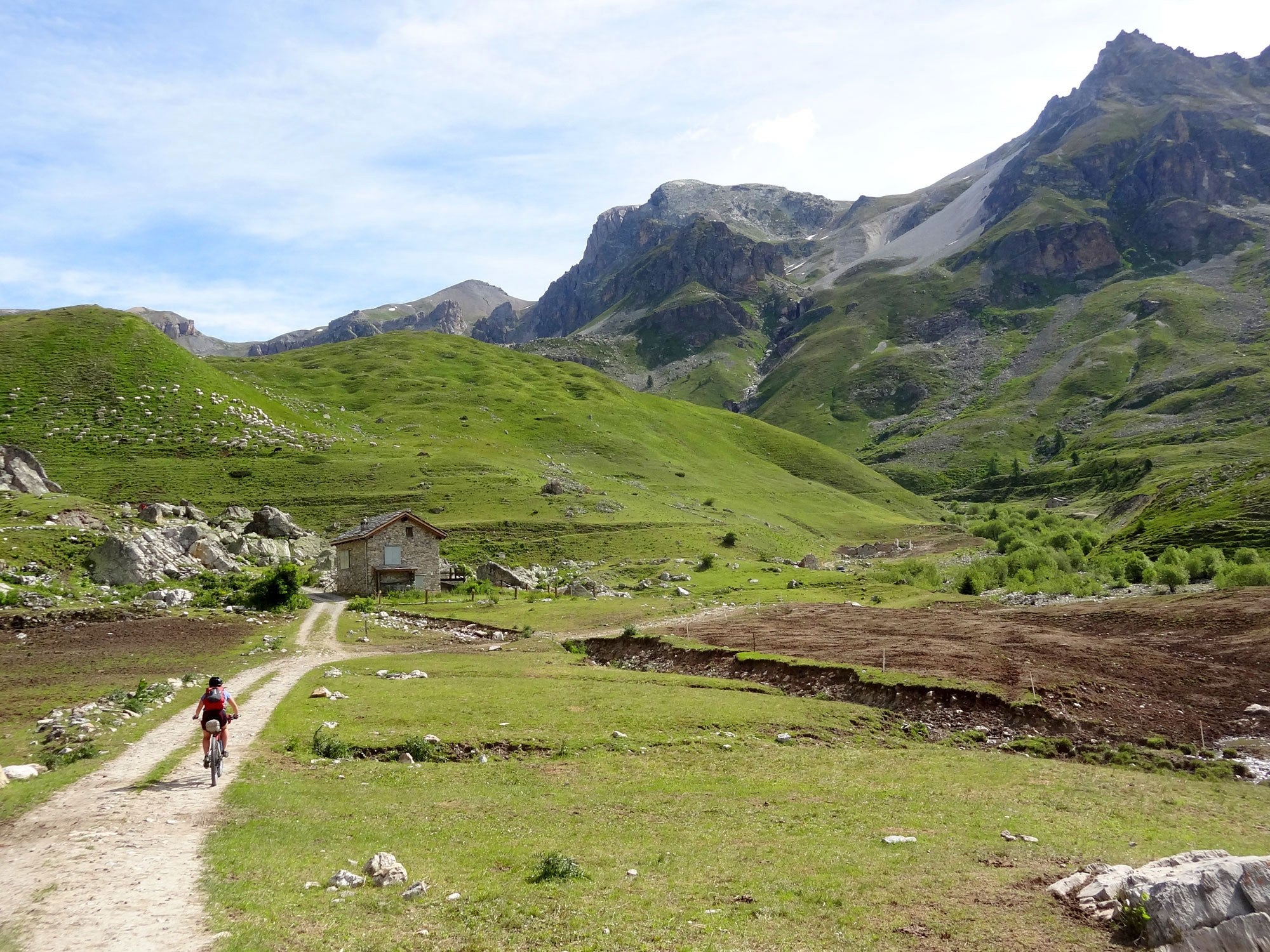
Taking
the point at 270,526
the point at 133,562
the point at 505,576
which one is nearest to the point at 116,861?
the point at 133,562

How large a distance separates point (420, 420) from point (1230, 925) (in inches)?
6425

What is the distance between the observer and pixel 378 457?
129625 mm

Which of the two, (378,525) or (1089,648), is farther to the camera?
(378,525)

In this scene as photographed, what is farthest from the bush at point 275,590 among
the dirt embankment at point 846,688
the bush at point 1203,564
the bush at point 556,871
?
the bush at point 1203,564

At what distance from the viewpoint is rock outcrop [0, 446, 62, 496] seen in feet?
258

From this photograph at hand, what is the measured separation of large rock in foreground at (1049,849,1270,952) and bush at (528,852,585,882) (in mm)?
8883

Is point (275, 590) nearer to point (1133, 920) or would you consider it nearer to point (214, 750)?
point (214, 750)

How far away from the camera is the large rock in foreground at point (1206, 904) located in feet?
36.1

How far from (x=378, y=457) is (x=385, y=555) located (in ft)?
180

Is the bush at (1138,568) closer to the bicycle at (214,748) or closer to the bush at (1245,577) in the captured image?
the bush at (1245,577)

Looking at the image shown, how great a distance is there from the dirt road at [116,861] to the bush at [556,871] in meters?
5.37

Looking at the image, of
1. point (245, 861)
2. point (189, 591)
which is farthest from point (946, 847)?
point (189, 591)

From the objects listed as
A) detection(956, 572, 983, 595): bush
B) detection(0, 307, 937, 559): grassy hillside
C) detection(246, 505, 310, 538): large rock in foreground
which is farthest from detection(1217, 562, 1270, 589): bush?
detection(246, 505, 310, 538): large rock in foreground

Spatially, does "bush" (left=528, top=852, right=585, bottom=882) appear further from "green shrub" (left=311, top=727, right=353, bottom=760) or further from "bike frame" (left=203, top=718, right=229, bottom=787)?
"green shrub" (left=311, top=727, right=353, bottom=760)
